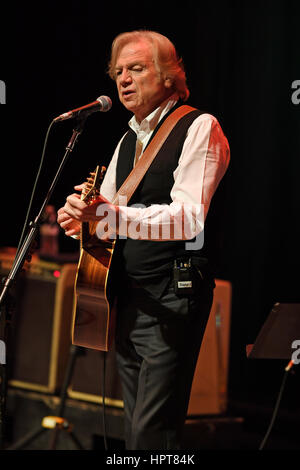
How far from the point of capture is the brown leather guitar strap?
222 centimetres

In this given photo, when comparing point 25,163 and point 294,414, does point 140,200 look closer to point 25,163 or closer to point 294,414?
point 294,414

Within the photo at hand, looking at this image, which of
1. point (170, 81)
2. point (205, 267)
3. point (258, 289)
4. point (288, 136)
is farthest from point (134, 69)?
point (258, 289)

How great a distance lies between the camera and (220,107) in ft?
14.4

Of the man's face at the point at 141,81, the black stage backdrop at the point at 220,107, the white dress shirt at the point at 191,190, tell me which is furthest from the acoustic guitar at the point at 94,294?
the black stage backdrop at the point at 220,107

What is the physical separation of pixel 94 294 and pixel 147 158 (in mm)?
525

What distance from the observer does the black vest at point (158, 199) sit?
215 centimetres

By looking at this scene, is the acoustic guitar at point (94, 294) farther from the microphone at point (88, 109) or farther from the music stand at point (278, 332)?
the music stand at point (278, 332)

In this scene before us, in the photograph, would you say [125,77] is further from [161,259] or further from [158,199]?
[161,259]

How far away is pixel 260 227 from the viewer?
429 cm

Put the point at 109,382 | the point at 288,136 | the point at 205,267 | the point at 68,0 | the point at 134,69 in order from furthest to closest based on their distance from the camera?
the point at 68,0 < the point at 288,136 < the point at 109,382 < the point at 134,69 < the point at 205,267

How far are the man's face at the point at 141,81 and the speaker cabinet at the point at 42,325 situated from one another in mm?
→ 1884

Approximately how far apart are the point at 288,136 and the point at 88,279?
2.38m
